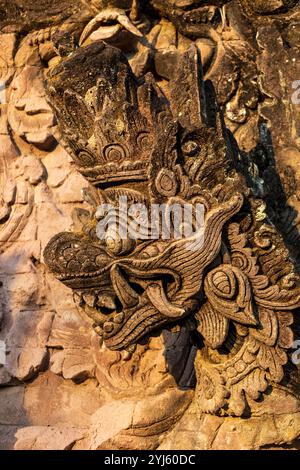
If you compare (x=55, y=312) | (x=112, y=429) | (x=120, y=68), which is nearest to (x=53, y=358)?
(x=55, y=312)

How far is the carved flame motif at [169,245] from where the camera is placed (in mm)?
2943

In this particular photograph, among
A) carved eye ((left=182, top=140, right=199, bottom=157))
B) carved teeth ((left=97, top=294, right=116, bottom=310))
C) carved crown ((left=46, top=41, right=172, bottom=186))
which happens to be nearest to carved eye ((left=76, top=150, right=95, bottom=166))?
carved crown ((left=46, top=41, right=172, bottom=186))

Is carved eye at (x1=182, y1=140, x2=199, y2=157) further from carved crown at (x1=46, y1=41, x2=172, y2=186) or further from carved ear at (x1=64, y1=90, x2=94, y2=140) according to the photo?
carved ear at (x1=64, y1=90, x2=94, y2=140)

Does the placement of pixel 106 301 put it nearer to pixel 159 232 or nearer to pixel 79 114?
pixel 159 232

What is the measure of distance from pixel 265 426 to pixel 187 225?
757mm

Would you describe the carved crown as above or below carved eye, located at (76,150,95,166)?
above

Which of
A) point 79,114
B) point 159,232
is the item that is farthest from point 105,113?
point 159,232

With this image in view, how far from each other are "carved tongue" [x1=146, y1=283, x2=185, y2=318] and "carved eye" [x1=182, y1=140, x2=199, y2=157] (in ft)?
1.50

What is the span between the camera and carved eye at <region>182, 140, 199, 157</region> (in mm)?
2953

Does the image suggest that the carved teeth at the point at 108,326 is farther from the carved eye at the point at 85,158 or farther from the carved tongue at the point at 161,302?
the carved eye at the point at 85,158

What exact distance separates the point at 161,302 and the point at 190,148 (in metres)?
0.53

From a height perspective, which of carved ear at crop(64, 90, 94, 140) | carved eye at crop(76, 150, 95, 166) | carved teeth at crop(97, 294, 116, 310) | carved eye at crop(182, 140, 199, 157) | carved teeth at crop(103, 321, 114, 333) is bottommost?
carved teeth at crop(103, 321, 114, 333)

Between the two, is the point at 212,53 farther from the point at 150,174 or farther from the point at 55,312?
the point at 55,312

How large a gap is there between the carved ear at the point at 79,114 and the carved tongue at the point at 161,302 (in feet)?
1.87
